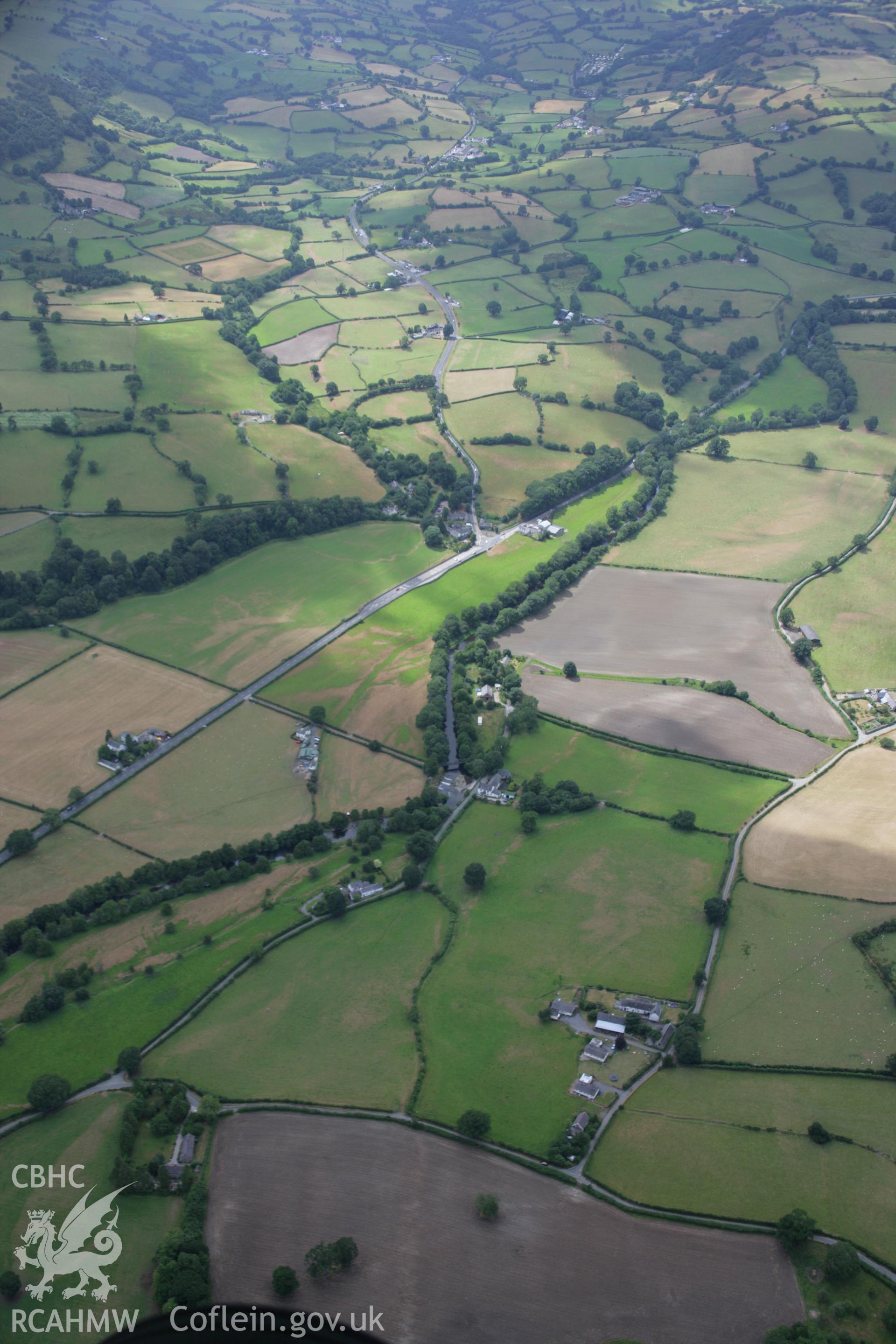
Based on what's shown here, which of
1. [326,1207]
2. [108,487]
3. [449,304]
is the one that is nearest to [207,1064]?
[326,1207]

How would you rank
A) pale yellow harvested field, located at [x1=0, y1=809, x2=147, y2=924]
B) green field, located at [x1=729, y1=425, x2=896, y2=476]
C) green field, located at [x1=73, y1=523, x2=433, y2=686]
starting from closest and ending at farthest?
pale yellow harvested field, located at [x1=0, y1=809, x2=147, y2=924]
green field, located at [x1=73, y1=523, x2=433, y2=686]
green field, located at [x1=729, y1=425, x2=896, y2=476]

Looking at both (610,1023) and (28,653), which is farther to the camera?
(28,653)

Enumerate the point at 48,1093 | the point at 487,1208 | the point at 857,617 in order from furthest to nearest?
the point at 857,617, the point at 48,1093, the point at 487,1208

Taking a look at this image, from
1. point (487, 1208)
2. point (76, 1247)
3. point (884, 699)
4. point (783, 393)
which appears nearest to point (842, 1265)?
point (487, 1208)

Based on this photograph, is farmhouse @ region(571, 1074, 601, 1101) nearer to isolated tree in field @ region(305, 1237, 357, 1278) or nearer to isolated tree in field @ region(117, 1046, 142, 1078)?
isolated tree in field @ region(305, 1237, 357, 1278)

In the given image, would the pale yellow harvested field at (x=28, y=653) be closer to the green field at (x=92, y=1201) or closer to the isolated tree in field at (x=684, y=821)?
the green field at (x=92, y=1201)

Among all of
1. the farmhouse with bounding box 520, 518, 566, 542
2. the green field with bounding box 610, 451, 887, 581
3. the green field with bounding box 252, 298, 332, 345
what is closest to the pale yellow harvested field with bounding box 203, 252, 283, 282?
the green field with bounding box 252, 298, 332, 345

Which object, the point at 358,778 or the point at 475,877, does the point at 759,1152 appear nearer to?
the point at 475,877
